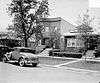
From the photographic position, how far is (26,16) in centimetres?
2978

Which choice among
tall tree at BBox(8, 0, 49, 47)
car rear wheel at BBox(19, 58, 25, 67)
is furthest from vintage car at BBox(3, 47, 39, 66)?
tall tree at BBox(8, 0, 49, 47)

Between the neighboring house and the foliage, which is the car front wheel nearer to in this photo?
the foliage

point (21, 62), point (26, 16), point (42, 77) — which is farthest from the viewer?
point (26, 16)

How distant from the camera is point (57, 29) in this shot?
33.8 metres

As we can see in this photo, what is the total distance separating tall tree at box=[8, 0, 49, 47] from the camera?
29531mm

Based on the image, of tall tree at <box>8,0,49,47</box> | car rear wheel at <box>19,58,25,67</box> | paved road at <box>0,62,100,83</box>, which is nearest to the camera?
paved road at <box>0,62,100,83</box>

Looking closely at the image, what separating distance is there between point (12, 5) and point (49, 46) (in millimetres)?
9722

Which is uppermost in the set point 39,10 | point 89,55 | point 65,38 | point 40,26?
point 39,10

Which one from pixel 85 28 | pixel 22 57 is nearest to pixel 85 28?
pixel 85 28

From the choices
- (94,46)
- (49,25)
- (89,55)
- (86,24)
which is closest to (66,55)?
(89,55)

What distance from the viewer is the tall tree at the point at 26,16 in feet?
96.9

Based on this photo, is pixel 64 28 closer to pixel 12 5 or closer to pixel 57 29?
pixel 57 29

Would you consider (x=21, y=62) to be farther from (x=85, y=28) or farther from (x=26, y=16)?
(x=26, y=16)

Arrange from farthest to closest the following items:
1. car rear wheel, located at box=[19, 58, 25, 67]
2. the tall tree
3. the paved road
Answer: the tall tree
car rear wheel, located at box=[19, 58, 25, 67]
the paved road
